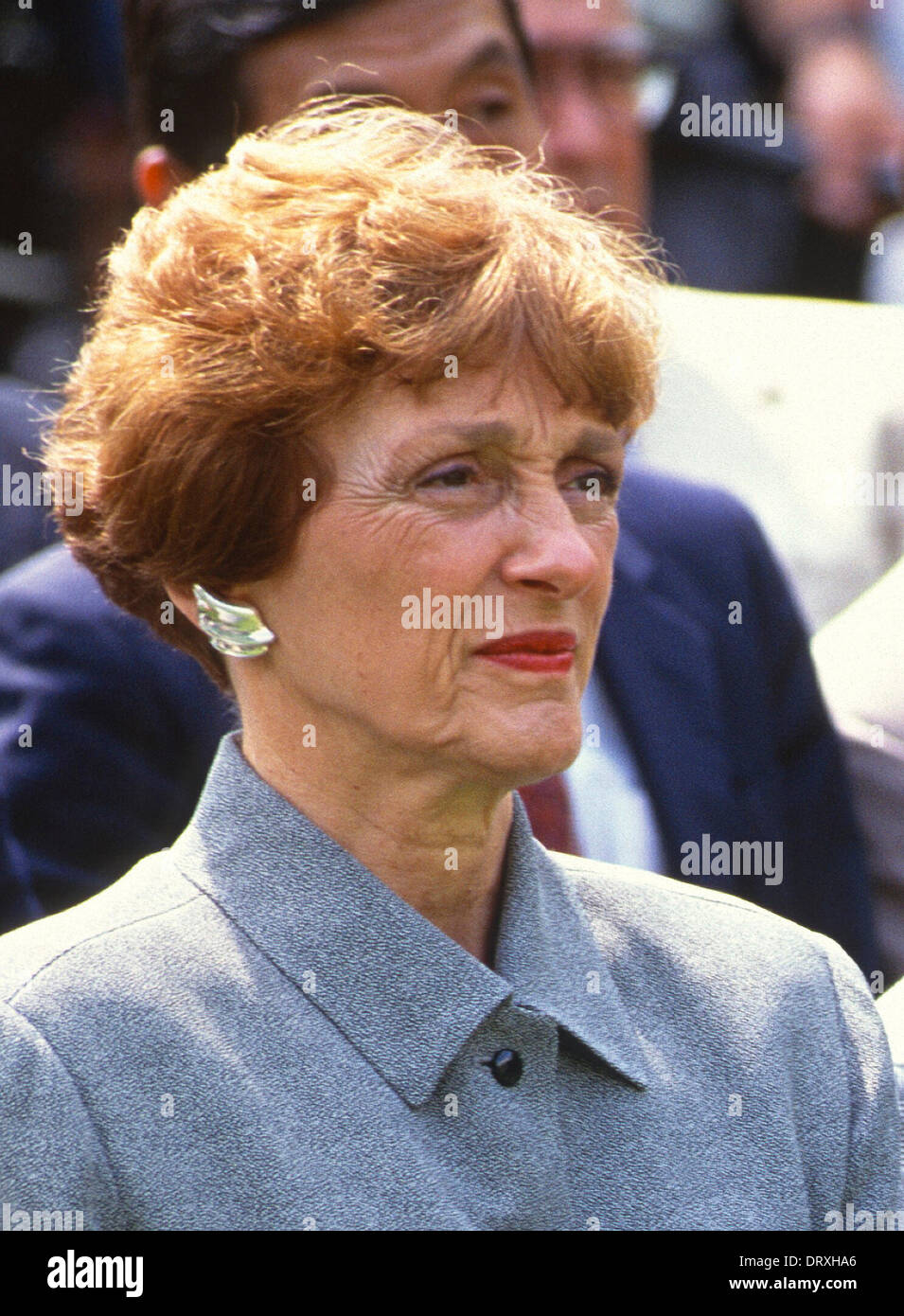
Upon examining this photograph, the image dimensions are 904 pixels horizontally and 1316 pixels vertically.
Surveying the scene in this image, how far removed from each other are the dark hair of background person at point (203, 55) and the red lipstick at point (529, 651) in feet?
5.04

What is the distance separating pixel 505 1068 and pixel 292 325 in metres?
0.86

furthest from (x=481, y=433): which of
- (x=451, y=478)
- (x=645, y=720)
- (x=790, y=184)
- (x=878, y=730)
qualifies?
(x=790, y=184)

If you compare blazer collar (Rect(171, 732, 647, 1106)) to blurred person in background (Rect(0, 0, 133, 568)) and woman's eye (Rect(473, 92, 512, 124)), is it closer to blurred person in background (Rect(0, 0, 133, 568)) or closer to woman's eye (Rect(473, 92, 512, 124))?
woman's eye (Rect(473, 92, 512, 124))

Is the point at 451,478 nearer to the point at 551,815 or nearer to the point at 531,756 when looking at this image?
the point at 531,756

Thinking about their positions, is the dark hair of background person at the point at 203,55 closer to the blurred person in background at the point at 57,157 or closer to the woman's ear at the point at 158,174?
the woman's ear at the point at 158,174

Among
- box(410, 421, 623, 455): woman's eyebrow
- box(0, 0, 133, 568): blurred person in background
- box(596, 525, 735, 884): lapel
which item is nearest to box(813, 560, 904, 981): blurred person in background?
box(596, 525, 735, 884): lapel

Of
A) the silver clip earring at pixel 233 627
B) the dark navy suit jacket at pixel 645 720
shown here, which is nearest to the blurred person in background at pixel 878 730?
the dark navy suit jacket at pixel 645 720

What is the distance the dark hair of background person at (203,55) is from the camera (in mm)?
3189

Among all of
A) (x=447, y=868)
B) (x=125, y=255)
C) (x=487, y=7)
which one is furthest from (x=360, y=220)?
(x=487, y=7)

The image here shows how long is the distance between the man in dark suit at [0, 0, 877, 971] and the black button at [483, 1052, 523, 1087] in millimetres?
852

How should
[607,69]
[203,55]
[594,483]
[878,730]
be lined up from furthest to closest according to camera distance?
[607,69] < [203,55] < [878,730] < [594,483]

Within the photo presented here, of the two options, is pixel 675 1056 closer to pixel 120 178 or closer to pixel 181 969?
pixel 181 969

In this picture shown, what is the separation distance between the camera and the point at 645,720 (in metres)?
2.95

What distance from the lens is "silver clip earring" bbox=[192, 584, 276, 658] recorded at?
2066 millimetres
